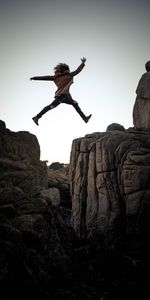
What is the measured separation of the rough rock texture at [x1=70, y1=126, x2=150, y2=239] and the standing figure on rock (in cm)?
196

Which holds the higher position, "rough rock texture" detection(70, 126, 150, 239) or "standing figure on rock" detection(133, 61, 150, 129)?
"standing figure on rock" detection(133, 61, 150, 129)

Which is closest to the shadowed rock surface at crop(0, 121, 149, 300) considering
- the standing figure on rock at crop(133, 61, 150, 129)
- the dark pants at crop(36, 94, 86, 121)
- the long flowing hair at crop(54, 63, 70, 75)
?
the dark pants at crop(36, 94, 86, 121)

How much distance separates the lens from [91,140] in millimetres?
14273

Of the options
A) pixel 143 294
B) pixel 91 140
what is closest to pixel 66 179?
pixel 91 140

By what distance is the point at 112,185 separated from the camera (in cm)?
1297

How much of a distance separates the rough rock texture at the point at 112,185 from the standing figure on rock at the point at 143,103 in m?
1.96

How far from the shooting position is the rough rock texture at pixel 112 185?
12.3 meters

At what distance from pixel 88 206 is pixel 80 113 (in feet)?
16.8

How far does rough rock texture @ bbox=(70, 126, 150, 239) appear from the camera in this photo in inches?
484

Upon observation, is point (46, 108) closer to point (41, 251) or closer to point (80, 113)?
point (80, 113)

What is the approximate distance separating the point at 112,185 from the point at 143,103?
4988 millimetres

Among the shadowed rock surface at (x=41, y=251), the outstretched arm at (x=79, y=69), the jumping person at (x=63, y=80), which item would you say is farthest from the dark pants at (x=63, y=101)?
the shadowed rock surface at (x=41, y=251)

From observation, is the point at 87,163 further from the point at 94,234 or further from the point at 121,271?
the point at 121,271

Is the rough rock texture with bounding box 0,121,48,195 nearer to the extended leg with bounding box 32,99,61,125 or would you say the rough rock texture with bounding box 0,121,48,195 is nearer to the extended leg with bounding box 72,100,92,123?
the extended leg with bounding box 32,99,61,125
